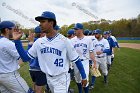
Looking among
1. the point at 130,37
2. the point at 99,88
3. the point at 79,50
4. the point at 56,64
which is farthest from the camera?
the point at 130,37

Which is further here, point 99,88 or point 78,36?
point 99,88

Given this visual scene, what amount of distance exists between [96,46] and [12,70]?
6.39 m

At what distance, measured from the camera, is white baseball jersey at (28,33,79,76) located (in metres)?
5.50

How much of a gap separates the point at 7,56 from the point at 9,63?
0.51 feet

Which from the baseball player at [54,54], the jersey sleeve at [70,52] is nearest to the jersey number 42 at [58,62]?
the baseball player at [54,54]

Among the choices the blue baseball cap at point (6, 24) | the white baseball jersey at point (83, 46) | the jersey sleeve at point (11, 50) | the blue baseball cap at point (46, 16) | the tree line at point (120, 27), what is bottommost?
the tree line at point (120, 27)

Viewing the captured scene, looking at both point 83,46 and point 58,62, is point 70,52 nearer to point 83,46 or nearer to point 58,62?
point 58,62

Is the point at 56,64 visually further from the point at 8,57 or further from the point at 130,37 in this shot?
the point at 130,37

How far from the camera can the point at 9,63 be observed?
19.4ft

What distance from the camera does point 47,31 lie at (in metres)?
5.56

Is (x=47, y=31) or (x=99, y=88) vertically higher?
(x=47, y=31)

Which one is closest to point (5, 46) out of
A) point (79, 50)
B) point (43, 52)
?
point (43, 52)

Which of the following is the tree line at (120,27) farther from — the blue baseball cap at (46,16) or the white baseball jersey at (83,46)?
the blue baseball cap at (46,16)

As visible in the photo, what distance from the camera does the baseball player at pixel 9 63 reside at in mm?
5793
